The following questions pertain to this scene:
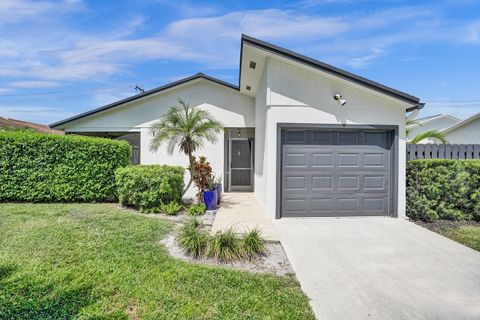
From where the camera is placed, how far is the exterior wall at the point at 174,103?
38.4ft

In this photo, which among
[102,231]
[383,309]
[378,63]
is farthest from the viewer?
[378,63]

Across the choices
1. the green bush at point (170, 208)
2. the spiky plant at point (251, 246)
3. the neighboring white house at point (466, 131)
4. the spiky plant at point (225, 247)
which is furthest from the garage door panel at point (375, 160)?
the neighboring white house at point (466, 131)

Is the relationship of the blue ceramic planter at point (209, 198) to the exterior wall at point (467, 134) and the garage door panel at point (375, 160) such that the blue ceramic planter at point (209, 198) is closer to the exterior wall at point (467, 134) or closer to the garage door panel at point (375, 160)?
the garage door panel at point (375, 160)

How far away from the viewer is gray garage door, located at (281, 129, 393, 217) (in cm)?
739

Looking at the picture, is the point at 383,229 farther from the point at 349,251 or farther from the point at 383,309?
the point at 383,309

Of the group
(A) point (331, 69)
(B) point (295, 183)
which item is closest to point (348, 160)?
(B) point (295, 183)

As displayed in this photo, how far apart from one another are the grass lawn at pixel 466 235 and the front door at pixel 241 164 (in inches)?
298

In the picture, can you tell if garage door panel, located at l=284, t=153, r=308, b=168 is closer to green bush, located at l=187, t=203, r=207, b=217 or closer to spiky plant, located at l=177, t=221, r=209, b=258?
green bush, located at l=187, t=203, r=207, b=217

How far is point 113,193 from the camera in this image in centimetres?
882

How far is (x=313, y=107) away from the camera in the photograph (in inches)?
290

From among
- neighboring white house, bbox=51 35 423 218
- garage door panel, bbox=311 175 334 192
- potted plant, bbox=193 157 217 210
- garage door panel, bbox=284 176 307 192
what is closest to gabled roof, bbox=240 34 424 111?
neighboring white house, bbox=51 35 423 218

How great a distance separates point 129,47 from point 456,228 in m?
18.0

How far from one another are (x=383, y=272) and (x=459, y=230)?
403cm

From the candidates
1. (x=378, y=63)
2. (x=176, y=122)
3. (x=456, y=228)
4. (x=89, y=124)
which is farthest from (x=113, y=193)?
(x=378, y=63)
